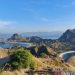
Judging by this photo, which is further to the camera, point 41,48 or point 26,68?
point 41,48

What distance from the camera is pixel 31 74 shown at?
26.7 metres

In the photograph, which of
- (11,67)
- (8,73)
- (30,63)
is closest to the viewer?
(8,73)

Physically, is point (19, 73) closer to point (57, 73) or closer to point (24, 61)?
point (24, 61)

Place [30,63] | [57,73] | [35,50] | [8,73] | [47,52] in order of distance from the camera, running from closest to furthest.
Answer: [57,73] → [8,73] → [30,63] → [47,52] → [35,50]

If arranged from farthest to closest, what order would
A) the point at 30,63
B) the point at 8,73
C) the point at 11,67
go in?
the point at 30,63
the point at 11,67
the point at 8,73

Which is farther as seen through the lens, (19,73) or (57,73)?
(19,73)

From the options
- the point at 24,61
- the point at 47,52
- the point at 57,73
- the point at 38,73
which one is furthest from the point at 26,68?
the point at 47,52

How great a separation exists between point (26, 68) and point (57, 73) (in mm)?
5571

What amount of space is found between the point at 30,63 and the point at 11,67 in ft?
10.3

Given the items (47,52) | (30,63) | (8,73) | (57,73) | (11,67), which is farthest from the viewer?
(47,52)

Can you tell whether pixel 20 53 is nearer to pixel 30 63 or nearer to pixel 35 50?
pixel 30 63

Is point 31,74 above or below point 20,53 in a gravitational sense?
below

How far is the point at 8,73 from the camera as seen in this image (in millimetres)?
25672

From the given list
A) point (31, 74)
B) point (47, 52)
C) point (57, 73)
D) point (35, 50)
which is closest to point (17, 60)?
point (31, 74)
